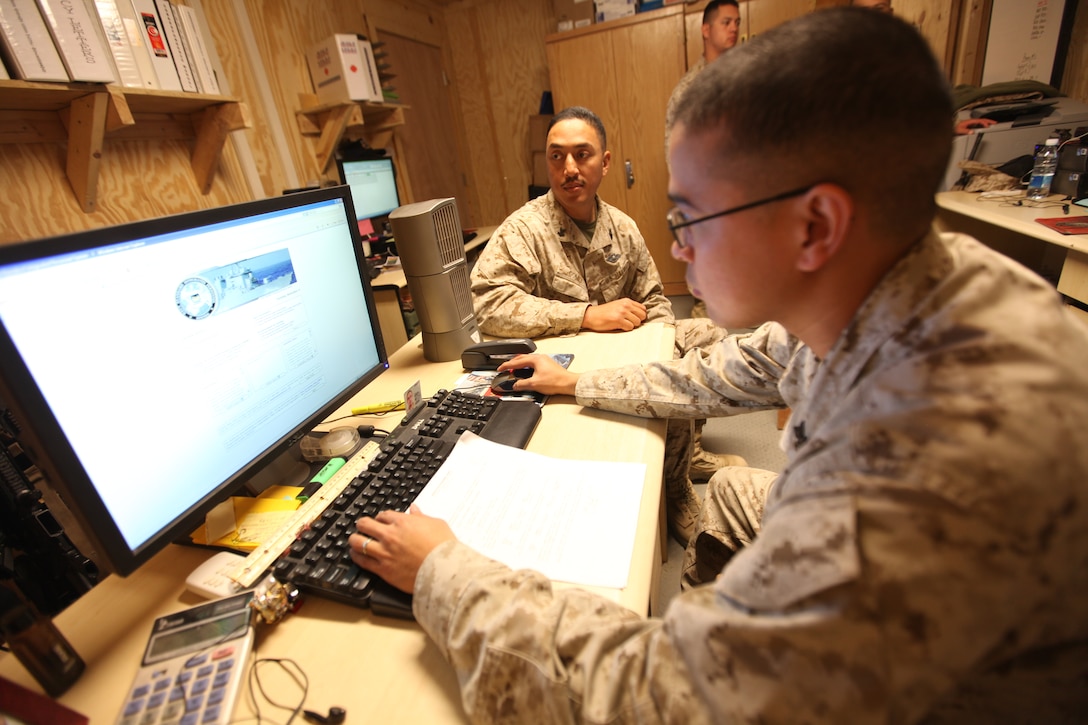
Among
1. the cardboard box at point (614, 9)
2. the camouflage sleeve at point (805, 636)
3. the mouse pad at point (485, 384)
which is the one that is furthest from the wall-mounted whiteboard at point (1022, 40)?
the camouflage sleeve at point (805, 636)

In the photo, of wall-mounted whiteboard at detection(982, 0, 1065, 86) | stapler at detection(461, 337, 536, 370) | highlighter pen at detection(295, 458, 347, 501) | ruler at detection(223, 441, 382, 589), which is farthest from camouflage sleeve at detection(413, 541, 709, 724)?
wall-mounted whiteboard at detection(982, 0, 1065, 86)

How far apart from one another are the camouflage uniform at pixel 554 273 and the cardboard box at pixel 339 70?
5.32ft

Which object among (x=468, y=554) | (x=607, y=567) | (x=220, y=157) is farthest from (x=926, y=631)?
(x=220, y=157)

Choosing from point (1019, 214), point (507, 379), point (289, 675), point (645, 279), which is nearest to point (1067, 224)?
point (1019, 214)

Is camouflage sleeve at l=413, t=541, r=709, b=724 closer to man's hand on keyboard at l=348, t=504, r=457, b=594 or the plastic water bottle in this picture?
man's hand on keyboard at l=348, t=504, r=457, b=594

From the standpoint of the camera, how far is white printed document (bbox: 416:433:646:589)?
65 centimetres

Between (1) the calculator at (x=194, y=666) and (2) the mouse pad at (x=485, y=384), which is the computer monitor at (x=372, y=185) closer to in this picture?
(2) the mouse pad at (x=485, y=384)

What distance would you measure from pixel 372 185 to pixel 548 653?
306 cm

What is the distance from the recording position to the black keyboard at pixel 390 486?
0.63 meters

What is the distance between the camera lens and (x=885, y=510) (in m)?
0.39

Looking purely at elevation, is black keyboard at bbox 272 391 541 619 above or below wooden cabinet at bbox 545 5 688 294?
below

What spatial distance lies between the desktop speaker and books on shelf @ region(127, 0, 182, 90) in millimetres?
1268

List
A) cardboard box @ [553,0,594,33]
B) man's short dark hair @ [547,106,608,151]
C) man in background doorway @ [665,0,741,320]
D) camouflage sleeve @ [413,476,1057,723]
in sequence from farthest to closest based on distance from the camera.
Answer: cardboard box @ [553,0,594,33]
man in background doorway @ [665,0,741,320]
man's short dark hair @ [547,106,608,151]
camouflage sleeve @ [413,476,1057,723]

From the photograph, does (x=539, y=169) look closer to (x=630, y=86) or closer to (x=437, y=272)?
(x=630, y=86)
